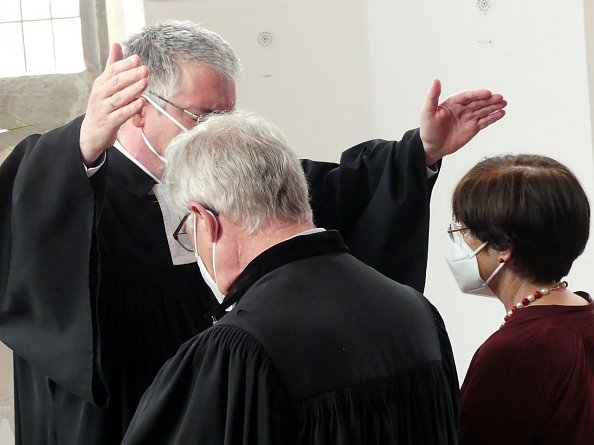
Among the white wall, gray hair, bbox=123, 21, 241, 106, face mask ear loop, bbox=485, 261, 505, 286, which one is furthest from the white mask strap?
the white wall

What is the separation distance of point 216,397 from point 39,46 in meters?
5.03

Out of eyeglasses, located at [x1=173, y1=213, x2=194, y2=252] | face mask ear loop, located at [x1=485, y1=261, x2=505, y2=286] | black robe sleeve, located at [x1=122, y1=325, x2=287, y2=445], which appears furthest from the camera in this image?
face mask ear loop, located at [x1=485, y1=261, x2=505, y2=286]

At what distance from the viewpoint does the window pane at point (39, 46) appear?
6516 millimetres

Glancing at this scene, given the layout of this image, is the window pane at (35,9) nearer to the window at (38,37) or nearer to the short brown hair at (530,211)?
the window at (38,37)

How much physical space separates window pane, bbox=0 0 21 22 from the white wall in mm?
1920

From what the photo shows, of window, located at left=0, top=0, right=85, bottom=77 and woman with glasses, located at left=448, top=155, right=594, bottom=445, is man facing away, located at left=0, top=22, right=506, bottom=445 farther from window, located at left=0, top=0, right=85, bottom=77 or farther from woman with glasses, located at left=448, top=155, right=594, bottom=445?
window, located at left=0, top=0, right=85, bottom=77

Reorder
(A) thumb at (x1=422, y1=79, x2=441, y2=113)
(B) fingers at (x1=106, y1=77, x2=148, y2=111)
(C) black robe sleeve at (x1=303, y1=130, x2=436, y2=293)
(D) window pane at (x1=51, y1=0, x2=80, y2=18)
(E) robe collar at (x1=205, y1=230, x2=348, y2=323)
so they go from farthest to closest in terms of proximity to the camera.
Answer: (D) window pane at (x1=51, y1=0, x2=80, y2=18) → (C) black robe sleeve at (x1=303, y1=130, x2=436, y2=293) → (A) thumb at (x1=422, y1=79, x2=441, y2=113) → (B) fingers at (x1=106, y1=77, x2=148, y2=111) → (E) robe collar at (x1=205, y1=230, x2=348, y2=323)

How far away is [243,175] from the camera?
2.11m

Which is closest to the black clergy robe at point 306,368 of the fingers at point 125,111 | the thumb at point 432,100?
the fingers at point 125,111

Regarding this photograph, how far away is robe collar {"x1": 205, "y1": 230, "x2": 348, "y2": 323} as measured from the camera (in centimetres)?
208

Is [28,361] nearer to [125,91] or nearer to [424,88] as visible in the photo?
[125,91]

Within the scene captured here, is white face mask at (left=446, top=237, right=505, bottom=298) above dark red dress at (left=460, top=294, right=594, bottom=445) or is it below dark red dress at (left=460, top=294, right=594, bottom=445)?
Answer: above

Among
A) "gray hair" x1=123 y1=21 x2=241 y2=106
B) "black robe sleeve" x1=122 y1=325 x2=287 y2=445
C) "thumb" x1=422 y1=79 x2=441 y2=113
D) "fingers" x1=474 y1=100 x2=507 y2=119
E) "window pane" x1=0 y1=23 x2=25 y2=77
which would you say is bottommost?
"black robe sleeve" x1=122 y1=325 x2=287 y2=445

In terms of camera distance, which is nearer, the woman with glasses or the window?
the woman with glasses
